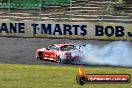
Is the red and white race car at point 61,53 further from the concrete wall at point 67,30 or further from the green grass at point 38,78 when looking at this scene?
the concrete wall at point 67,30

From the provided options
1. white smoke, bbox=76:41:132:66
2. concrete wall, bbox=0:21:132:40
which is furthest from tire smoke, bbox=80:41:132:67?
concrete wall, bbox=0:21:132:40

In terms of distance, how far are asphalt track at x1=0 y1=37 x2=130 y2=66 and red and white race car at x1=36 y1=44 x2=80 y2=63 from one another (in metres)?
0.43

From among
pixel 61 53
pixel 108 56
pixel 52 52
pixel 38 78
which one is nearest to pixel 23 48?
pixel 52 52

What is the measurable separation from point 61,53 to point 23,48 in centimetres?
556

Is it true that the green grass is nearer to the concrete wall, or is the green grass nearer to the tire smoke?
the tire smoke

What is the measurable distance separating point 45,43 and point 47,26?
10.1 ft

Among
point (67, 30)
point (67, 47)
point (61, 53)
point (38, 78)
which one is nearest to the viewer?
point (38, 78)

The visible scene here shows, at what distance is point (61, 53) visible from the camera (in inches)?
910

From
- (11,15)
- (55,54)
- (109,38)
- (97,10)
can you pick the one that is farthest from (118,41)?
(11,15)

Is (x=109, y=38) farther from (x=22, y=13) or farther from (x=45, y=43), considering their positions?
(x=22, y=13)

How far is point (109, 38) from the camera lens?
32.0m

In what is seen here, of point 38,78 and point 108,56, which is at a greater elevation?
point 38,78

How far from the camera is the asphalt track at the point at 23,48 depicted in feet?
75.9

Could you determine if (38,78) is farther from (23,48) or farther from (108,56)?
(23,48)
